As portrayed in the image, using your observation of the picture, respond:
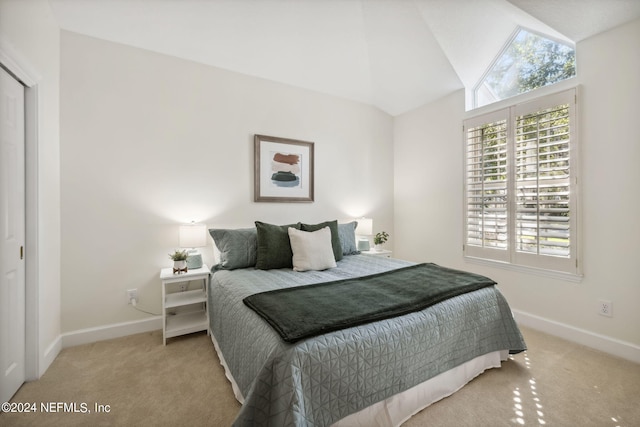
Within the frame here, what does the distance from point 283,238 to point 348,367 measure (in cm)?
148

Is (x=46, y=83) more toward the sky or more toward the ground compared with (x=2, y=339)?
more toward the sky

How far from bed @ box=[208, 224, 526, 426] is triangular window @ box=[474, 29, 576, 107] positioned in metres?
2.22

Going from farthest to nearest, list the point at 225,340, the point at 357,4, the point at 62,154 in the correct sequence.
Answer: the point at 357,4 → the point at 62,154 → the point at 225,340

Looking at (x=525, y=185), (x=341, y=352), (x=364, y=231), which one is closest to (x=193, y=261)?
(x=341, y=352)

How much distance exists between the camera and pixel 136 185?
259cm

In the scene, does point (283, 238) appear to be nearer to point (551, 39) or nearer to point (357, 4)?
point (357, 4)

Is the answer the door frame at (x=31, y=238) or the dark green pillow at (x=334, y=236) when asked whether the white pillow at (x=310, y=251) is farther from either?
the door frame at (x=31, y=238)

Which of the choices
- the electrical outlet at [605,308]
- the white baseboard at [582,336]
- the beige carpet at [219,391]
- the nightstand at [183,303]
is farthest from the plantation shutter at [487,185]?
the nightstand at [183,303]

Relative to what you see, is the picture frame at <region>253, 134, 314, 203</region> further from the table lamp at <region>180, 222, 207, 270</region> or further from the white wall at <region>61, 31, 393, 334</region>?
the table lamp at <region>180, 222, 207, 270</region>

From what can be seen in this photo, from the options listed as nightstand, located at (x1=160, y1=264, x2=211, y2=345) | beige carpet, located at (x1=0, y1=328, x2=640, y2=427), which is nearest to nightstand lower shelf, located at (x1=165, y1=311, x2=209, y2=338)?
nightstand, located at (x1=160, y1=264, x2=211, y2=345)

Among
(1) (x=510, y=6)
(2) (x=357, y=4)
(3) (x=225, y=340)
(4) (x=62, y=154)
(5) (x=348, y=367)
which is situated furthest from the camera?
(2) (x=357, y=4)

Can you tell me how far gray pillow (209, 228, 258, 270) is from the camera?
8.16ft

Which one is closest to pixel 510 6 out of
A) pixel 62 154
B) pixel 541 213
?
pixel 541 213

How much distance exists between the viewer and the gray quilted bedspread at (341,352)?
3.75ft
